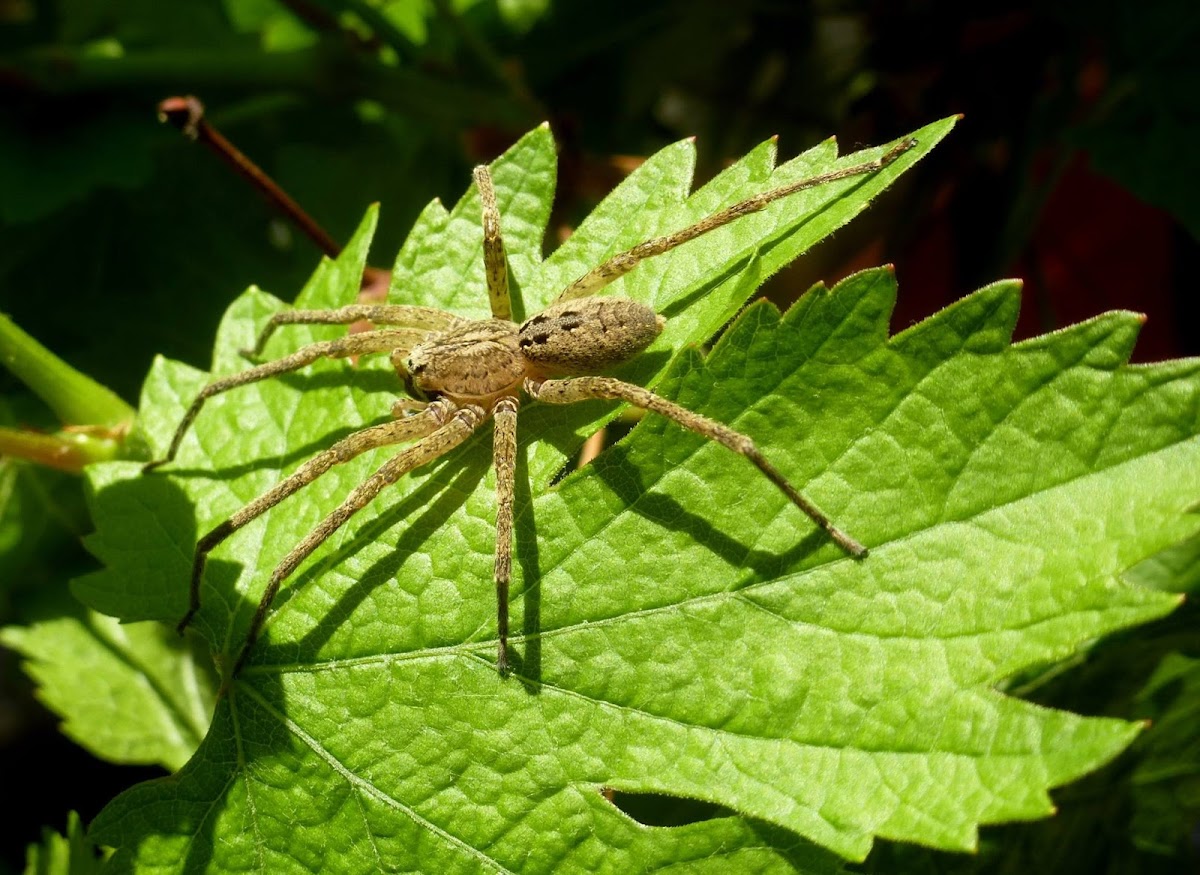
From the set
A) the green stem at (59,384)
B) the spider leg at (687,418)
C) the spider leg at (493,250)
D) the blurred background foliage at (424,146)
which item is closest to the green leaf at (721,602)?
the spider leg at (687,418)

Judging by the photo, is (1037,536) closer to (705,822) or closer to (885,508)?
(885,508)

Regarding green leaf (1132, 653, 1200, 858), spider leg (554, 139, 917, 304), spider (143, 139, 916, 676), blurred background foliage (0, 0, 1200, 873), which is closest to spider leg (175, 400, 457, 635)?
spider (143, 139, 916, 676)

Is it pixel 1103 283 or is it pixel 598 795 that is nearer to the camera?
pixel 598 795

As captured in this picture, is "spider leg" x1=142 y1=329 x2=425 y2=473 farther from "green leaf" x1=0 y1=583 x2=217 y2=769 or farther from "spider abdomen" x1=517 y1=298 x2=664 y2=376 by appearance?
"green leaf" x1=0 y1=583 x2=217 y2=769

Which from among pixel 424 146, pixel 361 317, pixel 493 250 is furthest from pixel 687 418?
pixel 424 146

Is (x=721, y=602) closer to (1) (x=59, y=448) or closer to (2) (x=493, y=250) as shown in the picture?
(2) (x=493, y=250)

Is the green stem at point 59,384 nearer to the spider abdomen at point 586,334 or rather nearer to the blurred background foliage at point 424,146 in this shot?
the blurred background foliage at point 424,146

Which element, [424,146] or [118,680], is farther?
[424,146]

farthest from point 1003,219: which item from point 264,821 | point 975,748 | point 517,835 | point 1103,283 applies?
point 264,821
